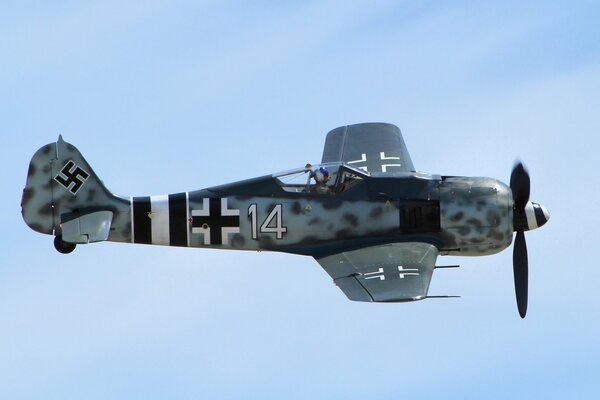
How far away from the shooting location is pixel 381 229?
31.6 metres

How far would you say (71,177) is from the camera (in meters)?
31.8

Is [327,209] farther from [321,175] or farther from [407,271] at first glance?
[407,271]

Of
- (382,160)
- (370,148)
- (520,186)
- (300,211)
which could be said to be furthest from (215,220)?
(520,186)

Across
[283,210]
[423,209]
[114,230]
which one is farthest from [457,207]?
[114,230]

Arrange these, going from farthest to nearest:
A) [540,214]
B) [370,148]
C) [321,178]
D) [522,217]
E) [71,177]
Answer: [370,148] < [540,214] < [522,217] < [71,177] < [321,178]

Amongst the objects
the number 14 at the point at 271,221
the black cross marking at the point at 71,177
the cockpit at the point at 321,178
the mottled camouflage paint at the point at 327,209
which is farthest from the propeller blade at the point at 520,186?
the black cross marking at the point at 71,177

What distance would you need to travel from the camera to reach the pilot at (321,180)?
31578 mm

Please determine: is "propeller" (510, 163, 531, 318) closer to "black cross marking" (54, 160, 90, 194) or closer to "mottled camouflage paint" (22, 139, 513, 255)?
"mottled camouflage paint" (22, 139, 513, 255)

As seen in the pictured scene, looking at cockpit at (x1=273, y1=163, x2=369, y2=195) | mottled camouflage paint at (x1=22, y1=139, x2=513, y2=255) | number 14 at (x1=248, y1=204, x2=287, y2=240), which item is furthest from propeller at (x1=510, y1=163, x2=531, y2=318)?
number 14 at (x1=248, y1=204, x2=287, y2=240)

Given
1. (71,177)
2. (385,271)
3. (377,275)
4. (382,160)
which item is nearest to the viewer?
(377,275)

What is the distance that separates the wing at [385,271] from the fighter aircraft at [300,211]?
4.9 inches

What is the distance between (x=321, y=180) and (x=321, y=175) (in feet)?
0.28

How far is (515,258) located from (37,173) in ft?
27.2

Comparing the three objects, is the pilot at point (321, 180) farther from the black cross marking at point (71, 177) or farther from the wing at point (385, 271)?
the black cross marking at point (71, 177)
